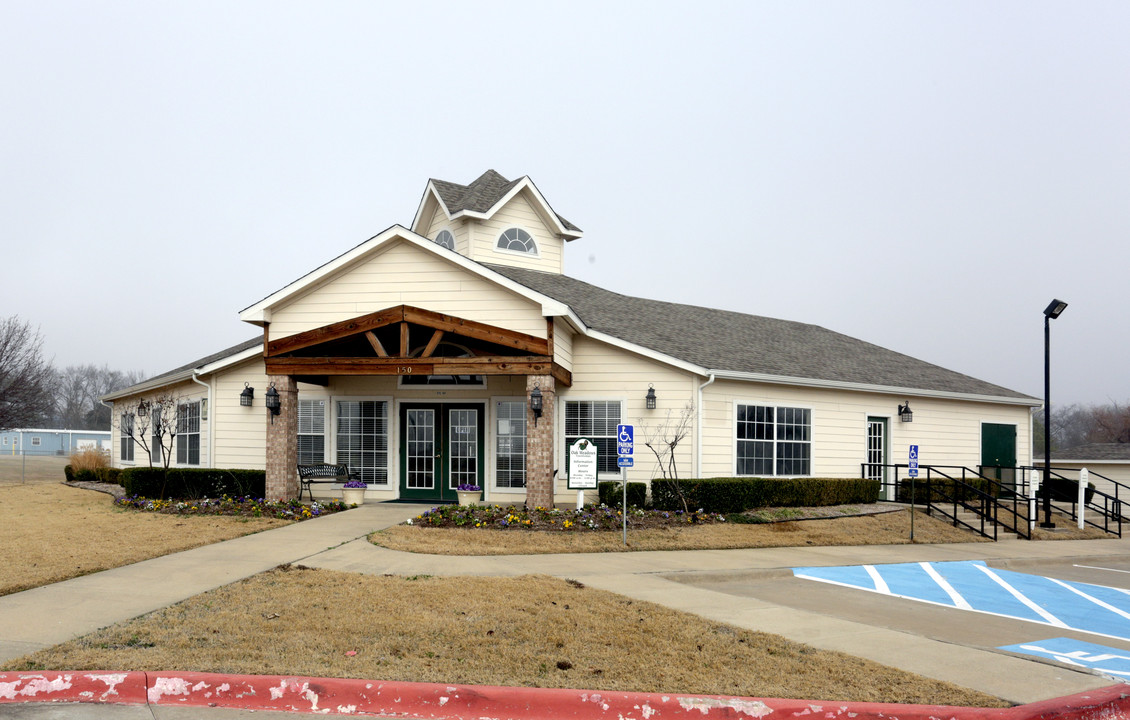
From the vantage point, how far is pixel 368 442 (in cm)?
1978

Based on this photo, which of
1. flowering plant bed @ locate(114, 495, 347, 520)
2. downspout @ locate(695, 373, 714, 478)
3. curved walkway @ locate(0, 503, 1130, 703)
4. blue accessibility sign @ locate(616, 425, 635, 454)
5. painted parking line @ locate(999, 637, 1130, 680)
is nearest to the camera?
curved walkway @ locate(0, 503, 1130, 703)

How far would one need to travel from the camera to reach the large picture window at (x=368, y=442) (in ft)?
64.7

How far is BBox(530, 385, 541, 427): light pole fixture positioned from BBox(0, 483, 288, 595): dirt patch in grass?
4914 mm

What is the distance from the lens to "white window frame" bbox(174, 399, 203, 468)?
70.1 feet

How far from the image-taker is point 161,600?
30.3 ft

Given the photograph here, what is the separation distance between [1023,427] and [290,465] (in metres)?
20.6

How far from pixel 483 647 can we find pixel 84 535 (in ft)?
32.2

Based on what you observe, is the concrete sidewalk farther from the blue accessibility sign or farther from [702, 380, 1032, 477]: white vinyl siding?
[702, 380, 1032, 477]: white vinyl siding

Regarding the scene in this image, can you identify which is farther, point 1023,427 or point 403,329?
point 1023,427

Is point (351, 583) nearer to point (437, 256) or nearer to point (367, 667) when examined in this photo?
point (367, 667)

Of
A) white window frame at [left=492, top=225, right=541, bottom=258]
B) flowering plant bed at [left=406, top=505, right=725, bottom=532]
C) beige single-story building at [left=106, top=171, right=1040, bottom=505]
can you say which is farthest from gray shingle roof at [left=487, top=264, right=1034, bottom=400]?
flowering plant bed at [left=406, top=505, right=725, bottom=532]

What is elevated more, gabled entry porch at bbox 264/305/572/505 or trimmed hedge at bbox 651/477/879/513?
gabled entry porch at bbox 264/305/572/505

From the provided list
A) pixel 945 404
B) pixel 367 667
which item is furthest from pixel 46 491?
pixel 945 404

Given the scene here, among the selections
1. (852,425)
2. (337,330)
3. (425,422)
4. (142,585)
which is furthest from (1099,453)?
(142,585)
